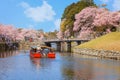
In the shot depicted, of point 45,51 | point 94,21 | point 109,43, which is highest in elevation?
point 94,21

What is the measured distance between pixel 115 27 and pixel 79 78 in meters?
80.8

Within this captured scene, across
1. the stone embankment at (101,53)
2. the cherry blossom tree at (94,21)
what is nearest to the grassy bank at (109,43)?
the stone embankment at (101,53)

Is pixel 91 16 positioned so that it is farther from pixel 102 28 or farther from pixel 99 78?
pixel 99 78

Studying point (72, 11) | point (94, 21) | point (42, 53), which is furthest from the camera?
point (72, 11)

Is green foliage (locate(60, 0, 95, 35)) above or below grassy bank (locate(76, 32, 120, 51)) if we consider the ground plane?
above

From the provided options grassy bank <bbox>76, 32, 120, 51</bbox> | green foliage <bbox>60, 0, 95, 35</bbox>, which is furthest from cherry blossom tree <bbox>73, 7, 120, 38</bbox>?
grassy bank <bbox>76, 32, 120, 51</bbox>

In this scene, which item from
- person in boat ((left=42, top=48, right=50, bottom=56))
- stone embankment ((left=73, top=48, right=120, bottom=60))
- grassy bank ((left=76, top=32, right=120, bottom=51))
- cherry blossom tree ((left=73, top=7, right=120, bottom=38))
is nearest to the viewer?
stone embankment ((left=73, top=48, right=120, bottom=60))

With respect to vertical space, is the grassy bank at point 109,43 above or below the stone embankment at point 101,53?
above

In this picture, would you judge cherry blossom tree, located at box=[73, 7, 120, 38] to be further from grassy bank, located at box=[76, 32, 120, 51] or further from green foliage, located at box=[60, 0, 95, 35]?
grassy bank, located at box=[76, 32, 120, 51]

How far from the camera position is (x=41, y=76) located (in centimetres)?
4178

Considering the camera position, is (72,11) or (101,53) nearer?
(101,53)

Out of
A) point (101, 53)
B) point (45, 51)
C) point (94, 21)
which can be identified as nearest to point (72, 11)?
point (94, 21)

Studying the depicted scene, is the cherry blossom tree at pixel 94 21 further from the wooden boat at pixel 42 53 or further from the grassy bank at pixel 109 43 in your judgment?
the wooden boat at pixel 42 53

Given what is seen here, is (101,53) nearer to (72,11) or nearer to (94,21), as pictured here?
(94,21)
